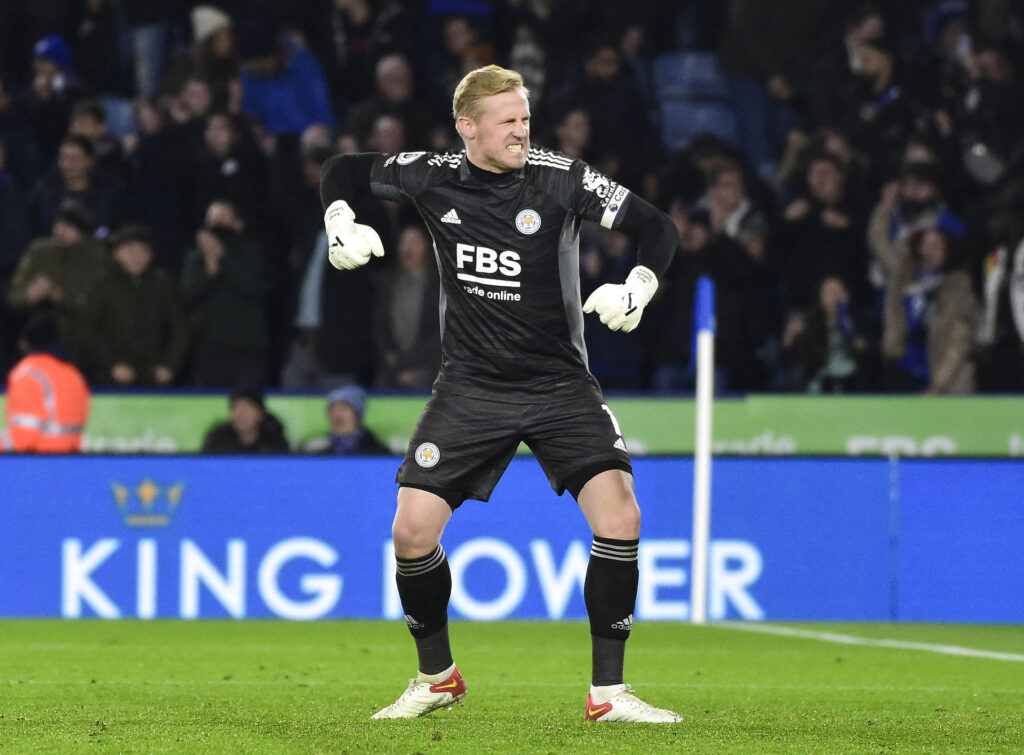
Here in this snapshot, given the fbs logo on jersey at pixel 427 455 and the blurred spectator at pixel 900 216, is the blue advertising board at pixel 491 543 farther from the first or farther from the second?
the fbs logo on jersey at pixel 427 455

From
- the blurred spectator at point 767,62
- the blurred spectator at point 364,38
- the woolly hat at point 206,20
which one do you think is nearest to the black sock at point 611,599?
the blurred spectator at point 767,62

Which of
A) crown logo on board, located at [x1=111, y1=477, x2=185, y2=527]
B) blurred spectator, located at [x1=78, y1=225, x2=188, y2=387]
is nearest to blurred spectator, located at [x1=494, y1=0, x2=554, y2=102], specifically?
blurred spectator, located at [x1=78, y1=225, x2=188, y2=387]

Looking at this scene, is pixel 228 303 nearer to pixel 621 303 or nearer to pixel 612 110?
pixel 612 110

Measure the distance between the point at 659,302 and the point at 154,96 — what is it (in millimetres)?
4862

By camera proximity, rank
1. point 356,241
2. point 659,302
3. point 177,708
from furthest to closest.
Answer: point 659,302
point 177,708
point 356,241

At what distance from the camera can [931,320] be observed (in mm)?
12383

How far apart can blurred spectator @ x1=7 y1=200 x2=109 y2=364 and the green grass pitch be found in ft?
11.1

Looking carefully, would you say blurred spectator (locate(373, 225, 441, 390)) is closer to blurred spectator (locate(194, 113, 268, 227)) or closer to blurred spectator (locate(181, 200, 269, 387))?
blurred spectator (locate(181, 200, 269, 387))

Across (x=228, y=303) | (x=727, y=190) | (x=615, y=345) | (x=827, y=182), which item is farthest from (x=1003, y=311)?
(x=228, y=303)

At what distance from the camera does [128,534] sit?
1029cm

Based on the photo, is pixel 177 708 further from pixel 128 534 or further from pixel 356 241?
pixel 128 534

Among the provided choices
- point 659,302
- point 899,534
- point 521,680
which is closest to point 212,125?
point 659,302

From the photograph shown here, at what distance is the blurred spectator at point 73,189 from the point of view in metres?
13.3

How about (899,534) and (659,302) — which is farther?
(659,302)
